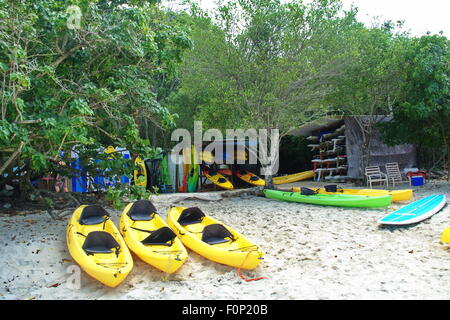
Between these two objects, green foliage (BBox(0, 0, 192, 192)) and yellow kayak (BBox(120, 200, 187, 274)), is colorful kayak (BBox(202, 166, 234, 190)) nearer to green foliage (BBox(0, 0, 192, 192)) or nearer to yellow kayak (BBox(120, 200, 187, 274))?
green foliage (BBox(0, 0, 192, 192))

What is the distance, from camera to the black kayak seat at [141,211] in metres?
6.91

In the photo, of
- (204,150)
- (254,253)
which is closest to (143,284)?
(254,253)

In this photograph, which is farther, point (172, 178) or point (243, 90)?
point (172, 178)

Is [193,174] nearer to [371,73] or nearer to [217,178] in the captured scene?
[217,178]

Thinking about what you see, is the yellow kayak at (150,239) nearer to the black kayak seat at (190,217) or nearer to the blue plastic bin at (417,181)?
the black kayak seat at (190,217)

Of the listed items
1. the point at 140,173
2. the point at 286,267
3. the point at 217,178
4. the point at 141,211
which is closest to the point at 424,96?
the point at 217,178

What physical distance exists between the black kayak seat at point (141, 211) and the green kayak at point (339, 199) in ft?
14.4

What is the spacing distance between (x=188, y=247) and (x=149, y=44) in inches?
137

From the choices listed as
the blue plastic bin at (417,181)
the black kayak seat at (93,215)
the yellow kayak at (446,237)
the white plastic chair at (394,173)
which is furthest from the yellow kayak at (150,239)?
the white plastic chair at (394,173)

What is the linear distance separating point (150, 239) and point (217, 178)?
7.59 m

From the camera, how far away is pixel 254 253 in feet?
17.2

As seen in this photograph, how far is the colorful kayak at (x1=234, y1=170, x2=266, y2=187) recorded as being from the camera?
1363 centimetres

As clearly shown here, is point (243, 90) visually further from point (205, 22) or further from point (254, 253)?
point (254, 253)

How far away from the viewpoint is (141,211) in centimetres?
712
